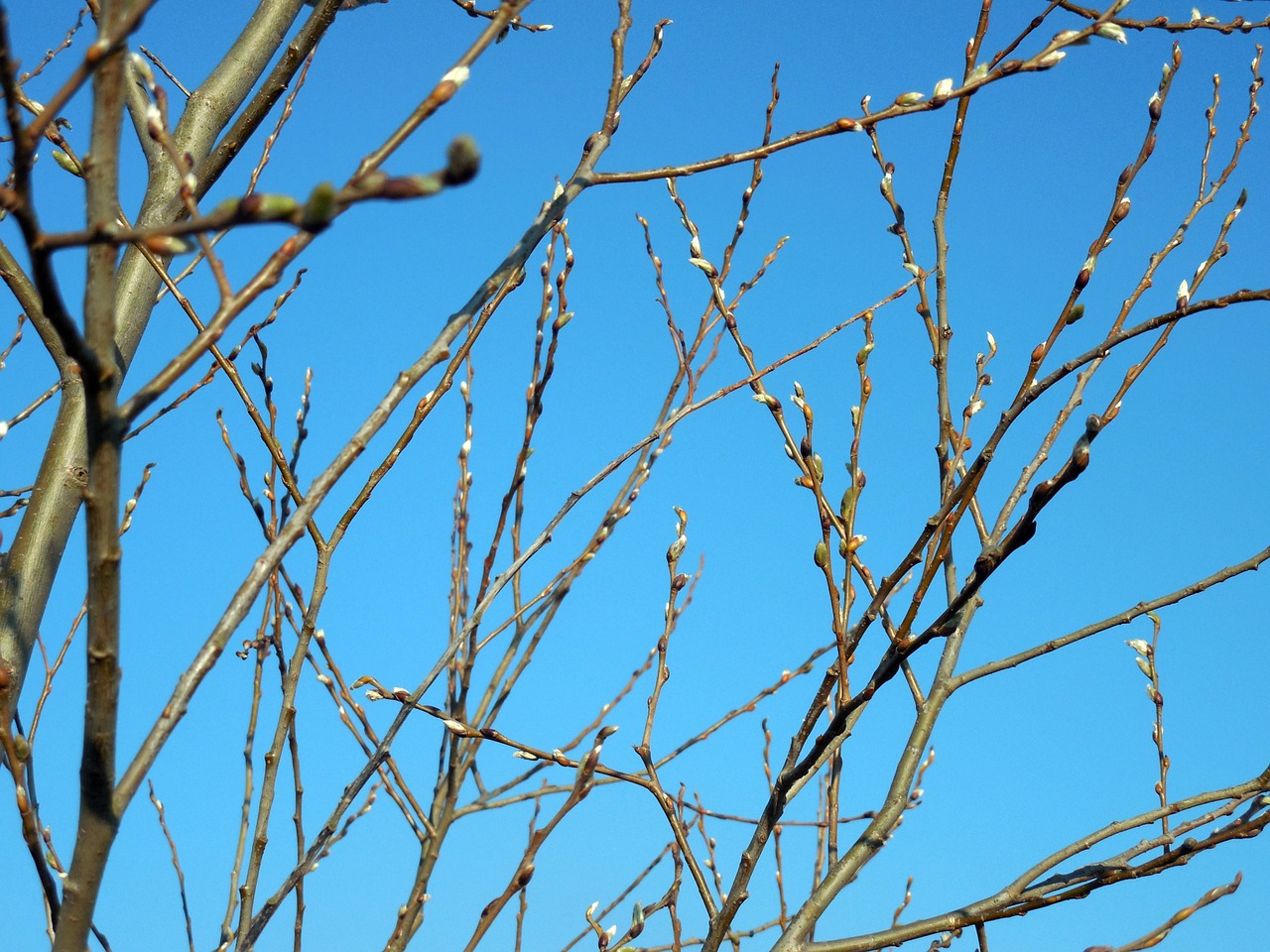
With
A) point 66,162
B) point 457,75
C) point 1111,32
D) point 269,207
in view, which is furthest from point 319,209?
point 66,162

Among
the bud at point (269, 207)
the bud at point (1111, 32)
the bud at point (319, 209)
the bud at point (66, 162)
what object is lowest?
the bud at point (319, 209)

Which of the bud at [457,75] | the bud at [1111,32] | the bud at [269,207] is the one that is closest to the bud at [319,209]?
the bud at [269,207]

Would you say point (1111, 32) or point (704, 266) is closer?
point (1111, 32)

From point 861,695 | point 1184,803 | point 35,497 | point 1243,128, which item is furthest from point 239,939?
point 1243,128

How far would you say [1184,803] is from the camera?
1639 millimetres

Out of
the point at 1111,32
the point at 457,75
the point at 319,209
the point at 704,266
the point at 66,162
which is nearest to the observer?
the point at 319,209

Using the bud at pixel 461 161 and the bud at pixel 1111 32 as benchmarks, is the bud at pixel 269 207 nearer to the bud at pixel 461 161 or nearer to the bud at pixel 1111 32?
the bud at pixel 461 161

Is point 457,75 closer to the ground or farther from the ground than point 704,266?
closer to the ground

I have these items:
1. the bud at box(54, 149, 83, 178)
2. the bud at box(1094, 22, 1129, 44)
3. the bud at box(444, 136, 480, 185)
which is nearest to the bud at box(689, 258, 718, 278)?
the bud at box(1094, 22, 1129, 44)

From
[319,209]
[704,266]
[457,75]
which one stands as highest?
[704,266]

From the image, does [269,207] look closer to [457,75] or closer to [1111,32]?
[457,75]

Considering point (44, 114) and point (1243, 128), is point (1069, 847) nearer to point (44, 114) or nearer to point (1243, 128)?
point (1243, 128)

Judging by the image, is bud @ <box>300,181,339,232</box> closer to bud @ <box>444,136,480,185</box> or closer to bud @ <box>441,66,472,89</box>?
bud @ <box>444,136,480,185</box>

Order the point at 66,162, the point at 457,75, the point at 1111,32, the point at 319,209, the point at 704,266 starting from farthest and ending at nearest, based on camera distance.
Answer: the point at 704,266 < the point at 66,162 < the point at 1111,32 < the point at 457,75 < the point at 319,209
